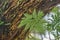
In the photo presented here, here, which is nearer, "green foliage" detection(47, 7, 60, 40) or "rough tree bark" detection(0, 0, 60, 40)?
"green foliage" detection(47, 7, 60, 40)

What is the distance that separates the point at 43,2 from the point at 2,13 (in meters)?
0.29

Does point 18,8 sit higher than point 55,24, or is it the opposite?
point 18,8

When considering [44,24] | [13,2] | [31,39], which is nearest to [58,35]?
[44,24]

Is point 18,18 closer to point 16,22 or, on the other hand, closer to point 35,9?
point 16,22

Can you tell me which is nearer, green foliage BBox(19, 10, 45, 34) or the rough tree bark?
green foliage BBox(19, 10, 45, 34)

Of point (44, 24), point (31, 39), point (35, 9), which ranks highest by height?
point (35, 9)

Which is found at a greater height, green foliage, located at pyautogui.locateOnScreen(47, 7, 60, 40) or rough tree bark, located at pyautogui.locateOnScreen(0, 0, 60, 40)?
rough tree bark, located at pyautogui.locateOnScreen(0, 0, 60, 40)

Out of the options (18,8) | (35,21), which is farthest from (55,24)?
(18,8)

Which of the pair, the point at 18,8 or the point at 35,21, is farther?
the point at 18,8

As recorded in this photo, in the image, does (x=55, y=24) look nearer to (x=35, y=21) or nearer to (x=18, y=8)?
(x=35, y=21)

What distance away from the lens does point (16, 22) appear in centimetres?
128

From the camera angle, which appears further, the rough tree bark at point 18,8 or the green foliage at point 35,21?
the rough tree bark at point 18,8

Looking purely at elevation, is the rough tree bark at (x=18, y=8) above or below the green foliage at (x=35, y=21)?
above

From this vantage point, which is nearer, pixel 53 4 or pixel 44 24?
pixel 44 24
